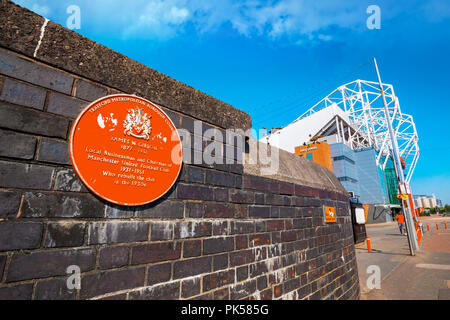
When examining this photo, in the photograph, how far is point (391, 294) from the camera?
5777 mm

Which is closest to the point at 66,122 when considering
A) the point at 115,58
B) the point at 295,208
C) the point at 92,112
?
the point at 92,112

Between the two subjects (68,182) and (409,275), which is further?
(409,275)

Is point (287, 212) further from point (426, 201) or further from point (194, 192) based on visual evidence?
point (426, 201)

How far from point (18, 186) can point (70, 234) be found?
46 centimetres

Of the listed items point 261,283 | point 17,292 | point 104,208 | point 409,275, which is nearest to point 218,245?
point 261,283

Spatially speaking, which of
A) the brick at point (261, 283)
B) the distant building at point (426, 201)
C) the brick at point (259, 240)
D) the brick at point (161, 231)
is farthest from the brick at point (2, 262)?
the distant building at point (426, 201)

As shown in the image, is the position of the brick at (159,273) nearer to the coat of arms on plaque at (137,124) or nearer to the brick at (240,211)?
the brick at (240,211)

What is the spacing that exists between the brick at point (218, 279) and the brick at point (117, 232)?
855 mm

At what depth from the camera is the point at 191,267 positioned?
2297 mm

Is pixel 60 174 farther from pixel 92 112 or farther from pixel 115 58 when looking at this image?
pixel 115 58

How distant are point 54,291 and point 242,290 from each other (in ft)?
6.25

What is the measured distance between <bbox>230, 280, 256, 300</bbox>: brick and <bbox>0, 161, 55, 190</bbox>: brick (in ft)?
6.93

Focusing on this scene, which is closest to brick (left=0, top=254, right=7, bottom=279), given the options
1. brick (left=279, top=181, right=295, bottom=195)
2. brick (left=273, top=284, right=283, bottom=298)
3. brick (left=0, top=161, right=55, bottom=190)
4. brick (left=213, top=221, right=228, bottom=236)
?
brick (left=0, top=161, right=55, bottom=190)

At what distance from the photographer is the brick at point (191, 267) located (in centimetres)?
219
